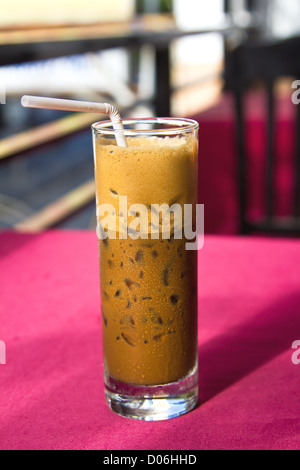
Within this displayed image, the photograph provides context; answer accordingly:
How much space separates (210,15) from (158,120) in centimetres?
658

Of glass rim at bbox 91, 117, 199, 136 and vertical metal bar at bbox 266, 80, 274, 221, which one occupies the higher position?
glass rim at bbox 91, 117, 199, 136

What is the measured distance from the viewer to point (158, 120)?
656mm

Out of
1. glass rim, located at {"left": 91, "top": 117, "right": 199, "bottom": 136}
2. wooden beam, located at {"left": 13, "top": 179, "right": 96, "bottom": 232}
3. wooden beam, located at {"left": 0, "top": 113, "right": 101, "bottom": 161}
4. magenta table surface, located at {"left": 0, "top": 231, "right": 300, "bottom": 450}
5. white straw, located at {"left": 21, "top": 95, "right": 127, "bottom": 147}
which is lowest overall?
wooden beam, located at {"left": 13, "top": 179, "right": 96, "bottom": 232}

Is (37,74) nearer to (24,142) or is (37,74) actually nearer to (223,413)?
(24,142)

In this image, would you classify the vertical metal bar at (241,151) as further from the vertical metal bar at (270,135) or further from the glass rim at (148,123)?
the glass rim at (148,123)

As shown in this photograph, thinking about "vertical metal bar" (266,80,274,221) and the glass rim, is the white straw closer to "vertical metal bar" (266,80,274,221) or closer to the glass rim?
the glass rim

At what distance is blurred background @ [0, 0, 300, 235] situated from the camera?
1.94m

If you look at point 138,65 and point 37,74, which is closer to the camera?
point 37,74

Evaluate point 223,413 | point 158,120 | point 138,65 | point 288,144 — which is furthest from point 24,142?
point 138,65

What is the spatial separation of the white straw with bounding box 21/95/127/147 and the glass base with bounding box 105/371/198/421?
0.80ft

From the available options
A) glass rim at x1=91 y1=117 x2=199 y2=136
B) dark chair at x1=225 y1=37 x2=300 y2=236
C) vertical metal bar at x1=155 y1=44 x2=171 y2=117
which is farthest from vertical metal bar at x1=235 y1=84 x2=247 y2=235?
glass rim at x1=91 y1=117 x2=199 y2=136

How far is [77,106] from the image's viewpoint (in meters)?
0.54

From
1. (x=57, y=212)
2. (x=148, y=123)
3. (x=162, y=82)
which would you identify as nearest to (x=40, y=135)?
(x=57, y=212)

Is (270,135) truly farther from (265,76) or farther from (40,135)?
(40,135)
